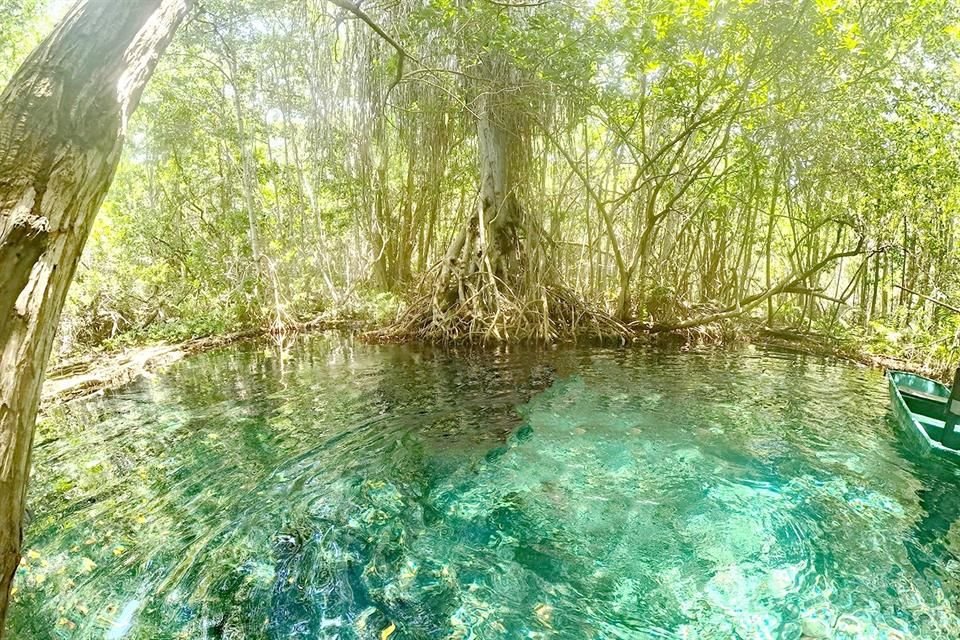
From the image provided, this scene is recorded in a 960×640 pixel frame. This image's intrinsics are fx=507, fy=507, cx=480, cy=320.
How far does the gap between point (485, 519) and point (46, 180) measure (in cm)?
288

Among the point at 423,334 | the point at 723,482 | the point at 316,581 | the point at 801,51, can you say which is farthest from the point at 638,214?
the point at 316,581

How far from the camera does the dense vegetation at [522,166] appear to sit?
6.57m

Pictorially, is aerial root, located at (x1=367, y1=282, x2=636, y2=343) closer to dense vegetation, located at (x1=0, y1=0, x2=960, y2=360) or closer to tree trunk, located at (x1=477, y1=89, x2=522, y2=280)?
dense vegetation, located at (x1=0, y1=0, x2=960, y2=360)

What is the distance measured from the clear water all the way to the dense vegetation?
345 cm

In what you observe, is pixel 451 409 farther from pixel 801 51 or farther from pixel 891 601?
pixel 801 51

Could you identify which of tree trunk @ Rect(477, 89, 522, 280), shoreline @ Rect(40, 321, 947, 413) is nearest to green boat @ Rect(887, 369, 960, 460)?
shoreline @ Rect(40, 321, 947, 413)

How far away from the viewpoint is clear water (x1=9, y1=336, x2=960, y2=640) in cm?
238

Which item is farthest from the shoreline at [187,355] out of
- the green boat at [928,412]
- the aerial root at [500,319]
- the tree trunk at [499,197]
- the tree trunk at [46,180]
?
the tree trunk at [46,180]

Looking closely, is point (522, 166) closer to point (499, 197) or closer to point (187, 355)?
point (499, 197)

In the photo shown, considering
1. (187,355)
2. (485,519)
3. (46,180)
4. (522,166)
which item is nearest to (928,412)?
(485,519)

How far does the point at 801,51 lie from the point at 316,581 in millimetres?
7755

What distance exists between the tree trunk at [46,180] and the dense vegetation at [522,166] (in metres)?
4.80

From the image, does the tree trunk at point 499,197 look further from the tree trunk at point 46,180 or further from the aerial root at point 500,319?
the tree trunk at point 46,180

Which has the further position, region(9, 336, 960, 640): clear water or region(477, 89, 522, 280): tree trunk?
region(477, 89, 522, 280): tree trunk
